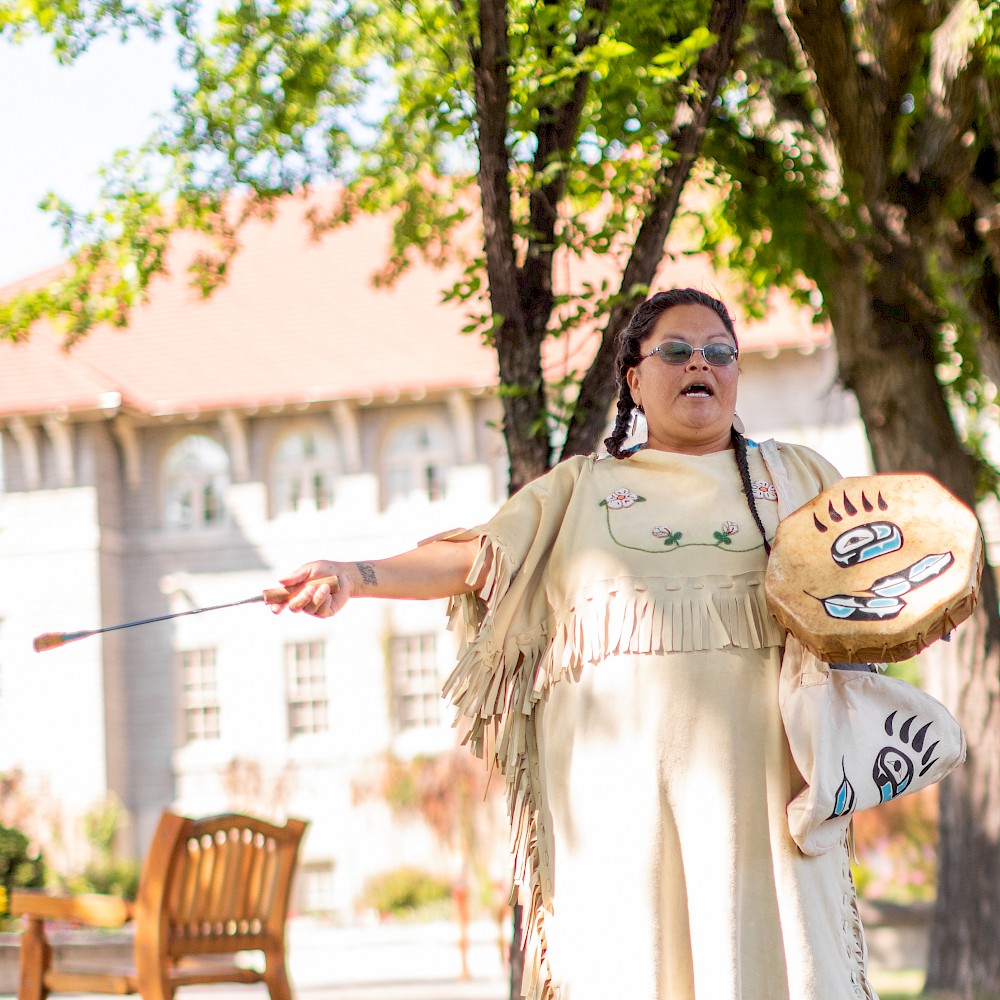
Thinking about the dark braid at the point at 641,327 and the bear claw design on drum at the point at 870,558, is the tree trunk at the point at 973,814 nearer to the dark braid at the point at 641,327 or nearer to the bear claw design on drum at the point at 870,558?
the dark braid at the point at 641,327

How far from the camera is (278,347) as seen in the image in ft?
72.7

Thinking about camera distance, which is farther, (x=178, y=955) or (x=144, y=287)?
(x=144, y=287)

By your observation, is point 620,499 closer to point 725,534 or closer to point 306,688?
point 725,534

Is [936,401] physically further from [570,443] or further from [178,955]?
[178,955]

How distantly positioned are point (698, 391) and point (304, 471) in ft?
63.1

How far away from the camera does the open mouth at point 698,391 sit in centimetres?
276

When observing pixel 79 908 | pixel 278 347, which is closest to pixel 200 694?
pixel 278 347

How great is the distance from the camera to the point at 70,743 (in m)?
21.0

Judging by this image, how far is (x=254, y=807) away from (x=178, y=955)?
16.1 m

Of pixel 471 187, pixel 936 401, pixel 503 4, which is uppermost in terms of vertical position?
pixel 471 187

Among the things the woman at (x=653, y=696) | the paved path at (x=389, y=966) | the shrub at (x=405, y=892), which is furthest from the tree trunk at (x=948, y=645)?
the shrub at (x=405, y=892)

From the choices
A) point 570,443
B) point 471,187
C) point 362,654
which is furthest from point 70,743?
point 570,443

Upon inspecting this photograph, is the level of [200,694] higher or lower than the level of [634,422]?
lower

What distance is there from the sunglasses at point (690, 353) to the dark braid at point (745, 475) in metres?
0.17
